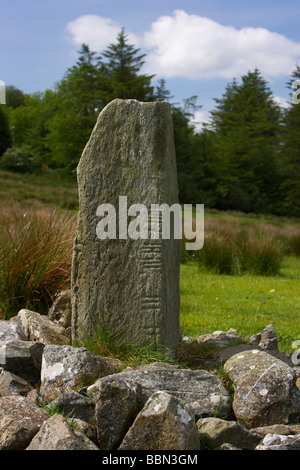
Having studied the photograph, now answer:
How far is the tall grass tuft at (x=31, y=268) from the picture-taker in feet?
16.7

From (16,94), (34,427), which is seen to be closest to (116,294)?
(34,427)

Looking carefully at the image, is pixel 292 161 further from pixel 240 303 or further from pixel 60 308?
pixel 60 308

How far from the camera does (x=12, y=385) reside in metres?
3.31

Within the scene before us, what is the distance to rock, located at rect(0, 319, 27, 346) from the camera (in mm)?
4043

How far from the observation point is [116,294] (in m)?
3.93

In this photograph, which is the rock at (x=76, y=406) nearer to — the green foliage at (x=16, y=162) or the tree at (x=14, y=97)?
the green foliage at (x=16, y=162)

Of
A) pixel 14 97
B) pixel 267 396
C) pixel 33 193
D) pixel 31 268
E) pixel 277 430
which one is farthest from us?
pixel 14 97

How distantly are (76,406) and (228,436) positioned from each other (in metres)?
0.88

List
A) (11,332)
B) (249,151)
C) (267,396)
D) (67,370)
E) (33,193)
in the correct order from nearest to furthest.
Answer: (267,396)
(67,370)
(11,332)
(33,193)
(249,151)

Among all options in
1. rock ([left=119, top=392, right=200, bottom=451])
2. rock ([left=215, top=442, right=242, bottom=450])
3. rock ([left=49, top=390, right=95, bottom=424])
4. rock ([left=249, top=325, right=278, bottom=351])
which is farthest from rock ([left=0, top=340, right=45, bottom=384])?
rock ([left=249, top=325, right=278, bottom=351])

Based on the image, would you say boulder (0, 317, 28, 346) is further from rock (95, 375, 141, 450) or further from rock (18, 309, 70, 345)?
rock (95, 375, 141, 450)

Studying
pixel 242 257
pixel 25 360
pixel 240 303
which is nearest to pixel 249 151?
pixel 242 257
